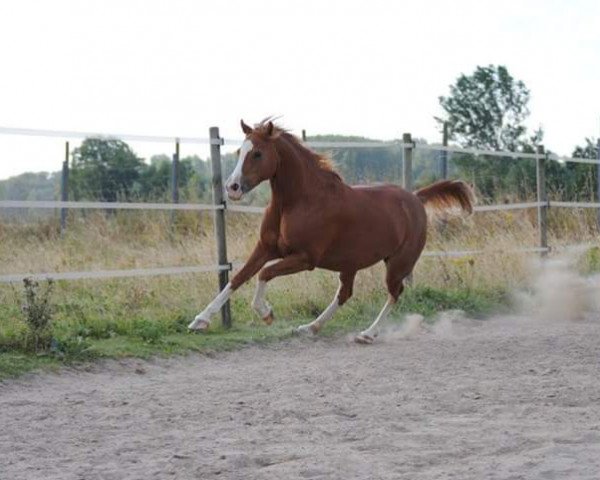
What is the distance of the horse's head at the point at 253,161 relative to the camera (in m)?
8.91

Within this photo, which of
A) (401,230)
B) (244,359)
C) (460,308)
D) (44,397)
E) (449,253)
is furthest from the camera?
(449,253)

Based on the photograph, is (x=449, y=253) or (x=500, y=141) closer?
(x=449, y=253)

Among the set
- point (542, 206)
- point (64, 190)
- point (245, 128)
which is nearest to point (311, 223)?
point (245, 128)

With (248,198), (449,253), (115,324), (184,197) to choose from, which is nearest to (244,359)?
(115,324)

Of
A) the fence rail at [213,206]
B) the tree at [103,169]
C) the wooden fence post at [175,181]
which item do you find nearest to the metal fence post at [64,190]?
the fence rail at [213,206]

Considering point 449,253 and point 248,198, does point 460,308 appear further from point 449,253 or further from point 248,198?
point 248,198

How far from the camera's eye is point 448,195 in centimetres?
1152

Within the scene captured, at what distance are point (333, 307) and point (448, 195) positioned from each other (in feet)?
6.90

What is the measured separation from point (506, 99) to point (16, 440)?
18.9 meters

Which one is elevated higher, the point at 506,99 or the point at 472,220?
the point at 506,99

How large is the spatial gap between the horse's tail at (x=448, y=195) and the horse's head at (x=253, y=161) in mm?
2446

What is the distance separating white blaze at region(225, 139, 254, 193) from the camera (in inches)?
350

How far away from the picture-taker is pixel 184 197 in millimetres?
17391

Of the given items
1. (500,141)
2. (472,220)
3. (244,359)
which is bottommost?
(244,359)
